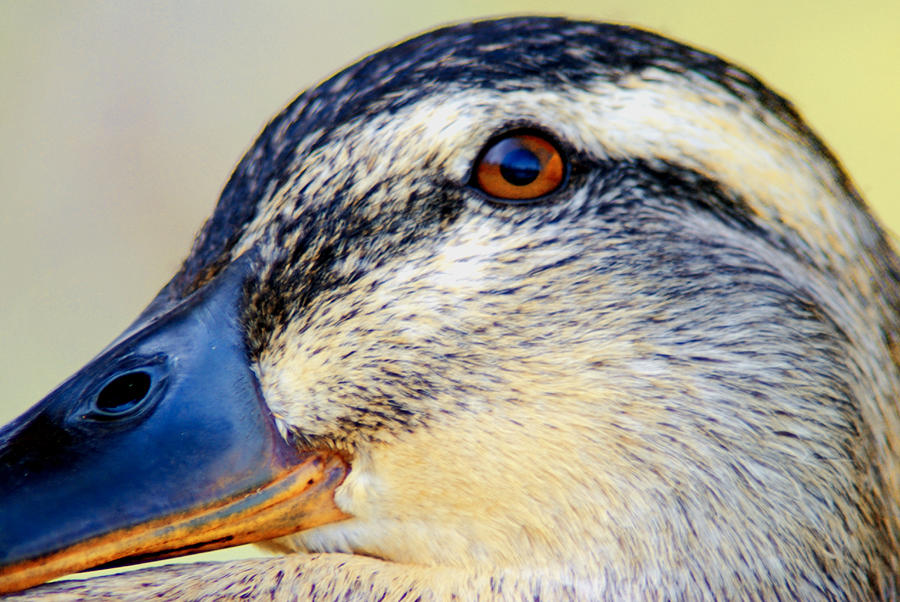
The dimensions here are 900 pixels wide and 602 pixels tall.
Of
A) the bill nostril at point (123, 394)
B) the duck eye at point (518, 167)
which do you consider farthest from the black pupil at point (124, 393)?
the duck eye at point (518, 167)

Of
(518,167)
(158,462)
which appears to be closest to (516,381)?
(518,167)

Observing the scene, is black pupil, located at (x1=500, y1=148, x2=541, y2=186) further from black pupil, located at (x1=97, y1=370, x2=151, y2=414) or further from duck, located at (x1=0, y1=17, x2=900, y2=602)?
black pupil, located at (x1=97, y1=370, x2=151, y2=414)

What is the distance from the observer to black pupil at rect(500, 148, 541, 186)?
1574 mm

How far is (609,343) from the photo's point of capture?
1.57 metres

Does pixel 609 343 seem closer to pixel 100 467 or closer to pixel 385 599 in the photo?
pixel 385 599

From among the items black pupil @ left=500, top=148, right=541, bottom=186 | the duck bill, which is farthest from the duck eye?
the duck bill

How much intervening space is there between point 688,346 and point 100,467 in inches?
34.3

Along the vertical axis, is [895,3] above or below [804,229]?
above

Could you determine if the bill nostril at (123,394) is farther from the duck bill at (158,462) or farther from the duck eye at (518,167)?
the duck eye at (518,167)

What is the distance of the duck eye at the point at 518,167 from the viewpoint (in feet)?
5.18

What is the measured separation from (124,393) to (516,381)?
1.89ft

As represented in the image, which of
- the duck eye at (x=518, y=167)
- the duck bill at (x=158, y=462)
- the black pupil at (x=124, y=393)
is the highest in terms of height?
the duck eye at (x=518, y=167)

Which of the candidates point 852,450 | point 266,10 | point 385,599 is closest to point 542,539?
point 385,599

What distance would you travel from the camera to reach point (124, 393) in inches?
61.6
